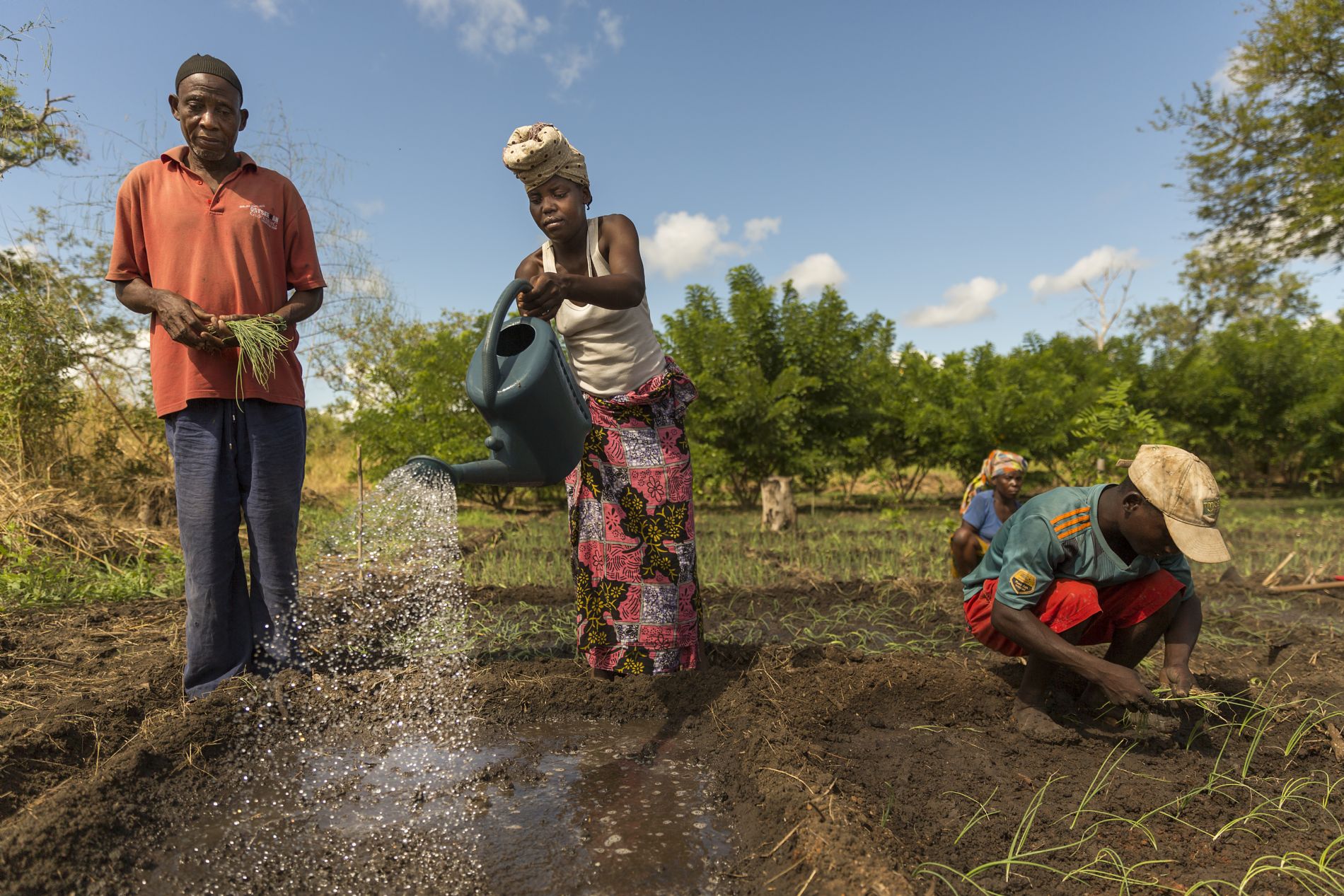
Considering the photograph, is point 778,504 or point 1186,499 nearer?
point 1186,499

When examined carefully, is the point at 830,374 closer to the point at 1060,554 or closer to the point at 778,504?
the point at 778,504

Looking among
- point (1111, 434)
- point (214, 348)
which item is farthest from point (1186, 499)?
point (1111, 434)

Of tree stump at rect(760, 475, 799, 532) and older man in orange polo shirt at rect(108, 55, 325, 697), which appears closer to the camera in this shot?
older man in orange polo shirt at rect(108, 55, 325, 697)

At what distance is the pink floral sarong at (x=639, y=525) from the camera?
263 cm

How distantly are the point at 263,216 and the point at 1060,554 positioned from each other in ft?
8.82

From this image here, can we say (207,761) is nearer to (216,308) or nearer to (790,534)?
(216,308)

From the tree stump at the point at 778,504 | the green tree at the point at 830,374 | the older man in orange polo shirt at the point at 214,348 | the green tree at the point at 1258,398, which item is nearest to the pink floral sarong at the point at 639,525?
the older man in orange polo shirt at the point at 214,348

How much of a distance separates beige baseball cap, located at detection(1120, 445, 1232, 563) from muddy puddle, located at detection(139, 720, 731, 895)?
4.63ft

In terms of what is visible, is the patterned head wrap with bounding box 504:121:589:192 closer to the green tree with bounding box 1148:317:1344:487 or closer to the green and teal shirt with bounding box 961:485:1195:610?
the green and teal shirt with bounding box 961:485:1195:610

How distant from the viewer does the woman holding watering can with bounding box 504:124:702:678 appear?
8.24 feet

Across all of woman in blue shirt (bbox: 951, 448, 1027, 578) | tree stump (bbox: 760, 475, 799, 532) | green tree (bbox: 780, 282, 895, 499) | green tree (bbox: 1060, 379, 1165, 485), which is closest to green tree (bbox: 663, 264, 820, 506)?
green tree (bbox: 780, 282, 895, 499)

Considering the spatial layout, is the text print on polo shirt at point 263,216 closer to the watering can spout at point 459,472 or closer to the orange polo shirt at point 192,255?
the orange polo shirt at point 192,255

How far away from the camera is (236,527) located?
8.62 feet

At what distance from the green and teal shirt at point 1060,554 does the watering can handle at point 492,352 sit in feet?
5.10
